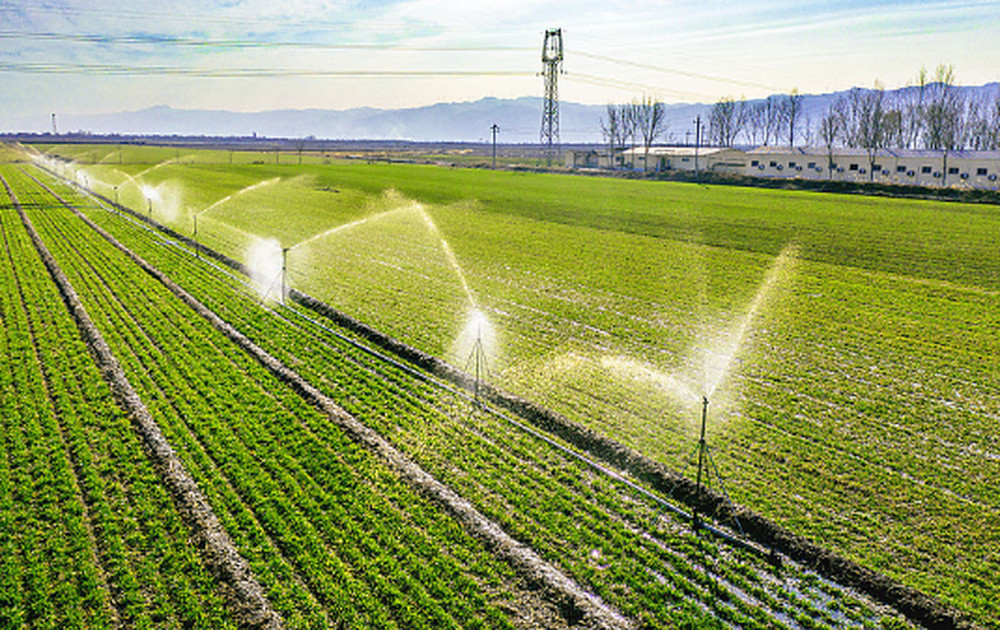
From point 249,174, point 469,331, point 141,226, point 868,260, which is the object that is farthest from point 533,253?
point 249,174

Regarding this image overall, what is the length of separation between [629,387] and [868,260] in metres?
24.4

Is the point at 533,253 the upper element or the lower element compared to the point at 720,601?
upper

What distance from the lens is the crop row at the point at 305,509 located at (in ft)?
28.7

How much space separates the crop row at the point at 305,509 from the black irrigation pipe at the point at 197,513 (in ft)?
0.54

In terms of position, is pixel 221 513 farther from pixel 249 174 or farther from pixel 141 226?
pixel 249 174

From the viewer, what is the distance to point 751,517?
35.1 ft

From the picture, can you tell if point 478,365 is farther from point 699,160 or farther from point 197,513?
point 699,160

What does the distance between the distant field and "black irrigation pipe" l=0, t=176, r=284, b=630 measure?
290 inches

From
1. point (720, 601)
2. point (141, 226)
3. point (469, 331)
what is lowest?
point (720, 601)

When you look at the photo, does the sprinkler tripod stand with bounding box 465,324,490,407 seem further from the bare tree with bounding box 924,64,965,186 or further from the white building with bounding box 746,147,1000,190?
the bare tree with bounding box 924,64,965,186

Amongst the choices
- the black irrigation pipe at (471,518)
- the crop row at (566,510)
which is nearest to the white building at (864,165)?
the crop row at (566,510)

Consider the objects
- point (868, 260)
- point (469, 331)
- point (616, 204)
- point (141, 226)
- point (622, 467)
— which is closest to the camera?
point (622, 467)

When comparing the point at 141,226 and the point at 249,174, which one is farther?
the point at 249,174

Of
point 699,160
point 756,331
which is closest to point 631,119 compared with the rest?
point 699,160
